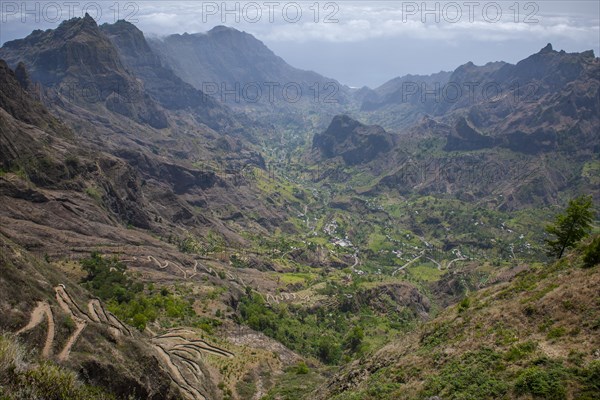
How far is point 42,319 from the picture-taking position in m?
42.0

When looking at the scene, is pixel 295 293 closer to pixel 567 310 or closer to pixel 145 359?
pixel 145 359

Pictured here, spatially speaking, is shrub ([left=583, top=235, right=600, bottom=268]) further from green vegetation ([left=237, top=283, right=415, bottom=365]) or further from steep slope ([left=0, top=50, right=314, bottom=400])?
green vegetation ([left=237, top=283, right=415, bottom=365])

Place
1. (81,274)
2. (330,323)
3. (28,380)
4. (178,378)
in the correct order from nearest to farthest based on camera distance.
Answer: (28,380) < (178,378) < (81,274) < (330,323)

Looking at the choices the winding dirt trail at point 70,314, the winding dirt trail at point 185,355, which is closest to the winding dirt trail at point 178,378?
the winding dirt trail at point 185,355

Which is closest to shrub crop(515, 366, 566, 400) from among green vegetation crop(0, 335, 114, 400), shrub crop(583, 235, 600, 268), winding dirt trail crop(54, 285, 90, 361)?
shrub crop(583, 235, 600, 268)

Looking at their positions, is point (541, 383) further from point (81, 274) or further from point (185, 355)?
point (81, 274)

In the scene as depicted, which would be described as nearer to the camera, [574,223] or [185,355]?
[574,223]

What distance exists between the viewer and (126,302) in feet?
311

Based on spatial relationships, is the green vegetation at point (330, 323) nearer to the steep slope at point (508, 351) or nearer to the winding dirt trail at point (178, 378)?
the winding dirt trail at point (178, 378)

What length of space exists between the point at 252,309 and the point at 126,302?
39013mm

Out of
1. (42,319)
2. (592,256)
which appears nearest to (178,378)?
(42,319)

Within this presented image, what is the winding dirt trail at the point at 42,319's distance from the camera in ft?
129

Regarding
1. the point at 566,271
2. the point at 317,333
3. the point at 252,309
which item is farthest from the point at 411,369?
the point at 317,333

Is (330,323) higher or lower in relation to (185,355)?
lower
